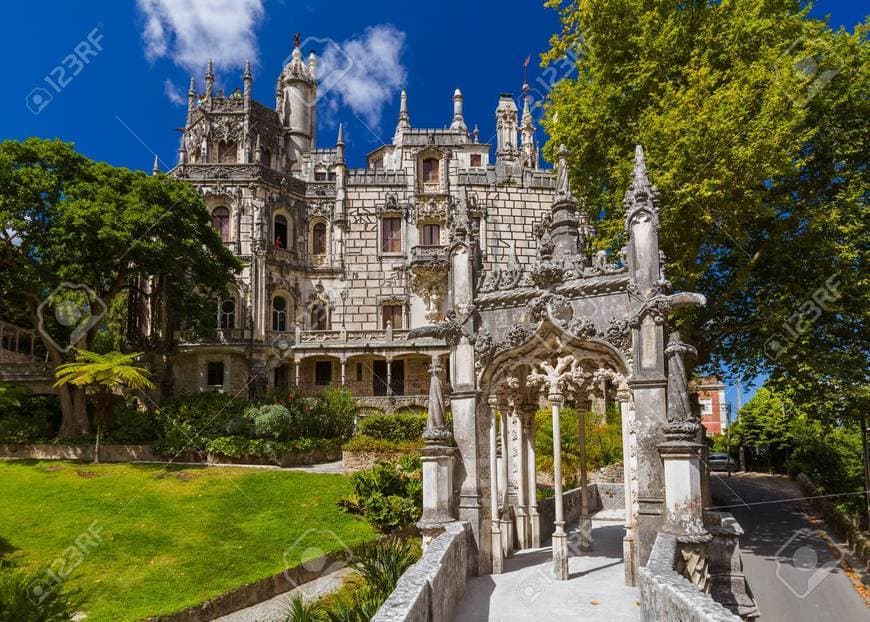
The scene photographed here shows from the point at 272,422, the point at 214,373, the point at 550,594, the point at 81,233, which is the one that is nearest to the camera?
the point at 550,594

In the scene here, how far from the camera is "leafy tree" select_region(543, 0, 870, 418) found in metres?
16.3

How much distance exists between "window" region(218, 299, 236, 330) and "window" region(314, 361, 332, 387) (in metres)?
6.01

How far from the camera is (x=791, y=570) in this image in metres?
16.5

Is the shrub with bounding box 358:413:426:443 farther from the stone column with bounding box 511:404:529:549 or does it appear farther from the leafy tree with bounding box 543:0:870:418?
the stone column with bounding box 511:404:529:549

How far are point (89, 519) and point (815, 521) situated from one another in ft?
81.6

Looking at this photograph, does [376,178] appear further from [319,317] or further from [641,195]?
[641,195]

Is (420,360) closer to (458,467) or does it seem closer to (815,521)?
(815,521)

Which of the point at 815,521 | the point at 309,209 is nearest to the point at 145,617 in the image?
the point at 815,521

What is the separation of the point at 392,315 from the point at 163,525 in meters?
25.9

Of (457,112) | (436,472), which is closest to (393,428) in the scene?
(436,472)

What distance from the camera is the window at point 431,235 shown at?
43.8m

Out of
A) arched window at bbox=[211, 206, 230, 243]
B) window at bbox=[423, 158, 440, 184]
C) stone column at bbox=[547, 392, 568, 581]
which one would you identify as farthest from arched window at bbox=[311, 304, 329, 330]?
stone column at bbox=[547, 392, 568, 581]

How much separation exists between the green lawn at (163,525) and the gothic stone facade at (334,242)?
1522 cm

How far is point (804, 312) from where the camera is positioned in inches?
685
